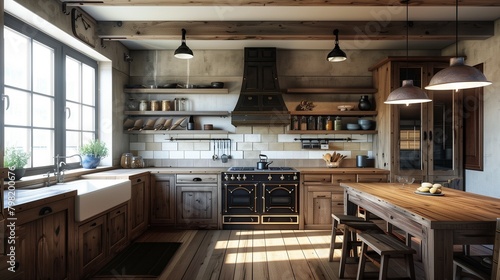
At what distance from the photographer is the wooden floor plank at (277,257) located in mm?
2949

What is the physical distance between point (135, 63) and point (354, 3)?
361 centimetres

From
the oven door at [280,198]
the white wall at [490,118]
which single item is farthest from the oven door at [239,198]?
the white wall at [490,118]

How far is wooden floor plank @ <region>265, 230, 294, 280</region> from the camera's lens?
2.95 m

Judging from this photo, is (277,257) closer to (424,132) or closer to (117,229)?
(117,229)

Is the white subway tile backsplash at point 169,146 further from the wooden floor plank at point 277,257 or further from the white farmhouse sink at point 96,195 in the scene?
the wooden floor plank at point 277,257

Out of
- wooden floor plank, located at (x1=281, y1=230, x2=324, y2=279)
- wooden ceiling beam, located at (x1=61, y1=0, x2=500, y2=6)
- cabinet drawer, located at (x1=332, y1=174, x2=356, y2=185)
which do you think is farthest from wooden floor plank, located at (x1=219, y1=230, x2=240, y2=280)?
wooden ceiling beam, located at (x1=61, y1=0, x2=500, y2=6)

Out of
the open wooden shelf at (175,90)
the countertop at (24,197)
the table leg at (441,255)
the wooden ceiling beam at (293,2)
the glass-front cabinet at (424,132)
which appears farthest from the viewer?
the open wooden shelf at (175,90)

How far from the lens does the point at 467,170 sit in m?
4.43

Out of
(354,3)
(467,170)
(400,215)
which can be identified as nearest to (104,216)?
(400,215)

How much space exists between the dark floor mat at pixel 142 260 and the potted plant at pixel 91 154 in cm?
119

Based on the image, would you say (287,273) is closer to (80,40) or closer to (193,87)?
(193,87)

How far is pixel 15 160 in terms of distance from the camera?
8.52 ft

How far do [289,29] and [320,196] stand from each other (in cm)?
242

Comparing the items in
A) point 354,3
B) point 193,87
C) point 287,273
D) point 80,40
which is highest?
point 354,3
